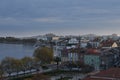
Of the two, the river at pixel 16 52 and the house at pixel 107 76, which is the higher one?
the river at pixel 16 52

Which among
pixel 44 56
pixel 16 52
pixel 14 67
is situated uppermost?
pixel 44 56

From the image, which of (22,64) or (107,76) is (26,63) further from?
(107,76)

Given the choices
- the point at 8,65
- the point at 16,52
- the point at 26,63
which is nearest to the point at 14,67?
the point at 8,65

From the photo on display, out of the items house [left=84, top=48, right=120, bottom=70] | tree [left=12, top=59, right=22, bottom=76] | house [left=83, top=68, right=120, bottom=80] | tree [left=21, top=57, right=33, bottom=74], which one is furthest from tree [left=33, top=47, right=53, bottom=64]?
house [left=83, top=68, right=120, bottom=80]

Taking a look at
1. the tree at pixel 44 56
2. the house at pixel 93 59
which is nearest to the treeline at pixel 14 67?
the tree at pixel 44 56

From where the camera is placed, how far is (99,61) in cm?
1334

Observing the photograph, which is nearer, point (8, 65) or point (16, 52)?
point (8, 65)

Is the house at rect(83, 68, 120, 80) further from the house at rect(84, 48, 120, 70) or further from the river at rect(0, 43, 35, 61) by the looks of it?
the river at rect(0, 43, 35, 61)

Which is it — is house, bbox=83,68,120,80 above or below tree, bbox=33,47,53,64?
below

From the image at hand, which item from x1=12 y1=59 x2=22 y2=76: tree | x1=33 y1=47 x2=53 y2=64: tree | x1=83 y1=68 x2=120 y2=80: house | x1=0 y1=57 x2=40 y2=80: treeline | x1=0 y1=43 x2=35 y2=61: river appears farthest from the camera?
x1=0 y1=43 x2=35 y2=61: river

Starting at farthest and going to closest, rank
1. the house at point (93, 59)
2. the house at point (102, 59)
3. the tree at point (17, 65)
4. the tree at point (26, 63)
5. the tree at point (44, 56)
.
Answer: the tree at point (44, 56)
the house at point (93, 59)
the house at point (102, 59)
the tree at point (26, 63)
the tree at point (17, 65)

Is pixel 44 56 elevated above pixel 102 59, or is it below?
above

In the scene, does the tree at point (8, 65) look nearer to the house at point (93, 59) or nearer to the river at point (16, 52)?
the house at point (93, 59)

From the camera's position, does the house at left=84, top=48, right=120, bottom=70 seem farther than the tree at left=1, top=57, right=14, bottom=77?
Yes
